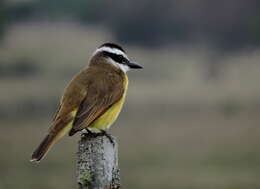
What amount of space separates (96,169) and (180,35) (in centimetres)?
4396

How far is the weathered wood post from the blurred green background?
12.7m

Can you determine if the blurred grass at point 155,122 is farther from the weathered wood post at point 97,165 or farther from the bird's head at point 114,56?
the weathered wood post at point 97,165

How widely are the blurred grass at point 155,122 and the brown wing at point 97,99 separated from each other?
1102cm

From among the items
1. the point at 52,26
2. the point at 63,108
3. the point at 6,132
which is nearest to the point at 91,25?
the point at 52,26

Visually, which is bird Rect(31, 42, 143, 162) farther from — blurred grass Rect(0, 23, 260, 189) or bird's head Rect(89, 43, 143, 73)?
blurred grass Rect(0, 23, 260, 189)

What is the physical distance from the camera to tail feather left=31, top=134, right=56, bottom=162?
6090mm

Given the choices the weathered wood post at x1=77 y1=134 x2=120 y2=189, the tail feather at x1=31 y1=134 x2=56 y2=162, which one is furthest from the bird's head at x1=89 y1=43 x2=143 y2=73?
the weathered wood post at x1=77 y1=134 x2=120 y2=189

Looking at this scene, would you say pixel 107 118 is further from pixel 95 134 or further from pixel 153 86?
pixel 153 86

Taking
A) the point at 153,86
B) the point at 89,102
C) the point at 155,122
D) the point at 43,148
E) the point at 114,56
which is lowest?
the point at 43,148

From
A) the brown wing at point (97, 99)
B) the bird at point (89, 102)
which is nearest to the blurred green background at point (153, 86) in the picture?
the bird at point (89, 102)

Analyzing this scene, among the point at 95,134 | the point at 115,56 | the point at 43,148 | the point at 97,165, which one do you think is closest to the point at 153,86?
the point at 115,56

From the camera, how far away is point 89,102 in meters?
6.80

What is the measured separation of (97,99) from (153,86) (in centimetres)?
2424

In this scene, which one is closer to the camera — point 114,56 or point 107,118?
point 107,118
